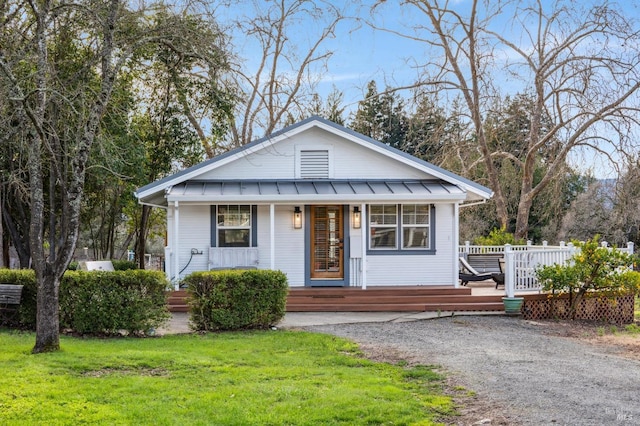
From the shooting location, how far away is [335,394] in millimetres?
6484

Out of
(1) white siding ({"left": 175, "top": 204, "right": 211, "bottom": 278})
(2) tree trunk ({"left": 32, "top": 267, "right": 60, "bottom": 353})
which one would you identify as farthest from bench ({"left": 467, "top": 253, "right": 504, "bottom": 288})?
(2) tree trunk ({"left": 32, "top": 267, "right": 60, "bottom": 353})

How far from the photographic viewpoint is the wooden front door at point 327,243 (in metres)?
16.6

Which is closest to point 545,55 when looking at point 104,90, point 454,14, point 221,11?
point 454,14

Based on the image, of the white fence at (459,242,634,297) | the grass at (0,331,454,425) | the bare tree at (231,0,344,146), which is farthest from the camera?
the bare tree at (231,0,344,146)

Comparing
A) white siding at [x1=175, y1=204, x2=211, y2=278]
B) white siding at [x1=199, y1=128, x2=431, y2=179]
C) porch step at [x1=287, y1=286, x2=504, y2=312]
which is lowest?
porch step at [x1=287, y1=286, x2=504, y2=312]

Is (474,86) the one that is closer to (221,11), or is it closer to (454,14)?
A: (454,14)

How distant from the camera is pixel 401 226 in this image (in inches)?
652

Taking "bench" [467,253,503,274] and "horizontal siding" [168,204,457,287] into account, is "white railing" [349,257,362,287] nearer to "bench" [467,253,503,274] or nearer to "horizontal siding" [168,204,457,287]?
"horizontal siding" [168,204,457,287]

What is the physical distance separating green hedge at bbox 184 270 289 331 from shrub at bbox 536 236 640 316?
253 inches

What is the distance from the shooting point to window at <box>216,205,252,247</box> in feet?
53.2

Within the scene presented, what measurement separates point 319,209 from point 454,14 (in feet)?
40.1

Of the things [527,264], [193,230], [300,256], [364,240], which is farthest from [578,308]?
[193,230]

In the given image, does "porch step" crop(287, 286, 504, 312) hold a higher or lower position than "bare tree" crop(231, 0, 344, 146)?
lower

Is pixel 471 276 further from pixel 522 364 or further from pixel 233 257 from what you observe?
pixel 522 364
